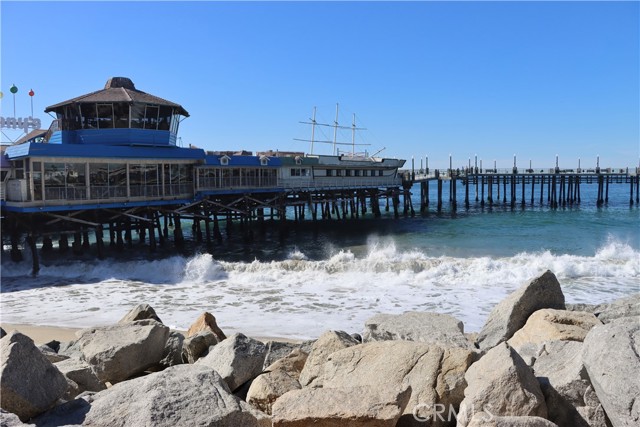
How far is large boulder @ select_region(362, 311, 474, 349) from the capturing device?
8.27m

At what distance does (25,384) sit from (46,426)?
462mm

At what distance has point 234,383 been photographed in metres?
6.87

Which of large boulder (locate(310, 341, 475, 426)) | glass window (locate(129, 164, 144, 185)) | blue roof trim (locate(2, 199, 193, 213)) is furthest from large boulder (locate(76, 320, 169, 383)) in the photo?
glass window (locate(129, 164, 144, 185))

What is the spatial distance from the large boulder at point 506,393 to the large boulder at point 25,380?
159 inches

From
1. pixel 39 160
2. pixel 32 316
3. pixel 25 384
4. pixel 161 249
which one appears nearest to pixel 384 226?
pixel 161 249

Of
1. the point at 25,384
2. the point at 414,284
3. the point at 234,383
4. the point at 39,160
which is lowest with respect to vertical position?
the point at 414,284

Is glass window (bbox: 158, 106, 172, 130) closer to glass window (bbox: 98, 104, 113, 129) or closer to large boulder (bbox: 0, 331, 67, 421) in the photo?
glass window (bbox: 98, 104, 113, 129)

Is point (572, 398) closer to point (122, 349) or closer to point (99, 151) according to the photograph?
point (122, 349)

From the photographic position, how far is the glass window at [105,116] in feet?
87.4

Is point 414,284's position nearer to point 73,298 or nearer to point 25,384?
point 73,298

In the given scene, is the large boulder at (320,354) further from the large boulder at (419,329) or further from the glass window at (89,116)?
the glass window at (89,116)

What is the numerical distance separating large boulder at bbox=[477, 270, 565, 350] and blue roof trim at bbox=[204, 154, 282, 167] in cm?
2358

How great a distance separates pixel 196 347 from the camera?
28.8 ft

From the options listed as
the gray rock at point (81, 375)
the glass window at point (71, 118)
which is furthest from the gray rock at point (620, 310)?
the glass window at point (71, 118)
